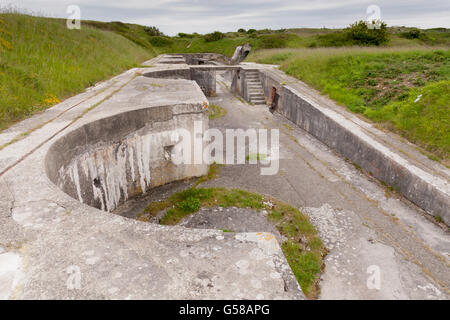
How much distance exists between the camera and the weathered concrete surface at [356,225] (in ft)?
15.3

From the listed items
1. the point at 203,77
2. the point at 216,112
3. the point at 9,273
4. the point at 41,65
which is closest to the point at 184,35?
the point at 203,77

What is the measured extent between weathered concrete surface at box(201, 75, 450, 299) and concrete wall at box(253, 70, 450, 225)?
241 millimetres

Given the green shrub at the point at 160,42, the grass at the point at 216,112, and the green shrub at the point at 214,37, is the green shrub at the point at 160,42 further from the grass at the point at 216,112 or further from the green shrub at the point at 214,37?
the grass at the point at 216,112

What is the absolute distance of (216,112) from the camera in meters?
15.5

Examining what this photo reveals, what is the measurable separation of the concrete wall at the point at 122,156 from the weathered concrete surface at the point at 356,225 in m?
1.51

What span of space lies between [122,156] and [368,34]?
28.0 meters

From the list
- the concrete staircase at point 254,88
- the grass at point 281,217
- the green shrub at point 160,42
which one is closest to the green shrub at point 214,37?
the green shrub at point 160,42

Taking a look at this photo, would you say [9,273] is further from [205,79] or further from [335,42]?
[335,42]

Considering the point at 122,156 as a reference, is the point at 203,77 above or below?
above

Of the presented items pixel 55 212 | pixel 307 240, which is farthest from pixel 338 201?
pixel 55 212

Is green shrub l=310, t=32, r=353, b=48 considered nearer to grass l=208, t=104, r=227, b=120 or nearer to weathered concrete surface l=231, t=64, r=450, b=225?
weathered concrete surface l=231, t=64, r=450, b=225

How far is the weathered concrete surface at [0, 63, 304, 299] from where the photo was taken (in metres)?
2.32
